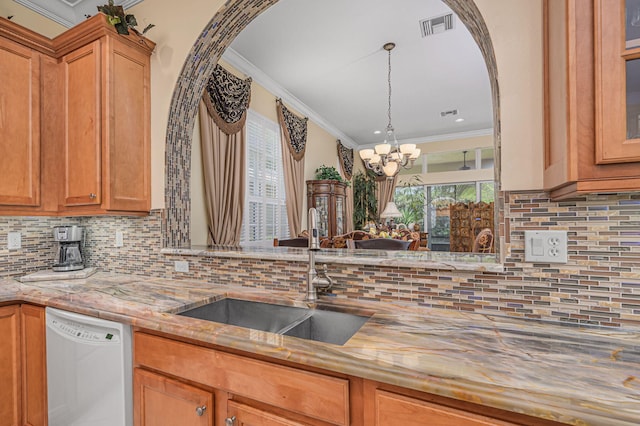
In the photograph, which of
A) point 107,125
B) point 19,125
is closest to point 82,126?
point 107,125

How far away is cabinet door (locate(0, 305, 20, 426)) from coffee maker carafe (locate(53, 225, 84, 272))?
529 mm

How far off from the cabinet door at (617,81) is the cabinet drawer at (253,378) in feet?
3.16

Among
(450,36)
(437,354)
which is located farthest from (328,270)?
(450,36)

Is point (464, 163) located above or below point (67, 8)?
below

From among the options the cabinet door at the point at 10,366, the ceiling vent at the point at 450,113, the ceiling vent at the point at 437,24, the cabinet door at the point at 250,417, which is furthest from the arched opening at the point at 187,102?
the ceiling vent at the point at 450,113

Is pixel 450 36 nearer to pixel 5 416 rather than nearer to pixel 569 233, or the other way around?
pixel 569 233

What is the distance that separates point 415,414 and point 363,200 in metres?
6.92

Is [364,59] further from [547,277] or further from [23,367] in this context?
[23,367]

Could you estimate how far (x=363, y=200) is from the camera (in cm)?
765

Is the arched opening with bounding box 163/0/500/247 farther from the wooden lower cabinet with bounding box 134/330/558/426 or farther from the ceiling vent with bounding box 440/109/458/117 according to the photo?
the ceiling vent with bounding box 440/109/458/117

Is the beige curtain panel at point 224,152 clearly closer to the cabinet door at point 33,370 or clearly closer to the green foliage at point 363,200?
the cabinet door at point 33,370

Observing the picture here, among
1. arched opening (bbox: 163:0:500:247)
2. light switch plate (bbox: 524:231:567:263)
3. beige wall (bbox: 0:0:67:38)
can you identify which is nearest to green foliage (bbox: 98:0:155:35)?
arched opening (bbox: 163:0:500:247)

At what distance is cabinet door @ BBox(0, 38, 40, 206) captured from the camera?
1836 mm

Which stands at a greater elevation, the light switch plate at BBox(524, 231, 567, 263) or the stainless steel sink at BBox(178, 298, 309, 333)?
the light switch plate at BBox(524, 231, 567, 263)
